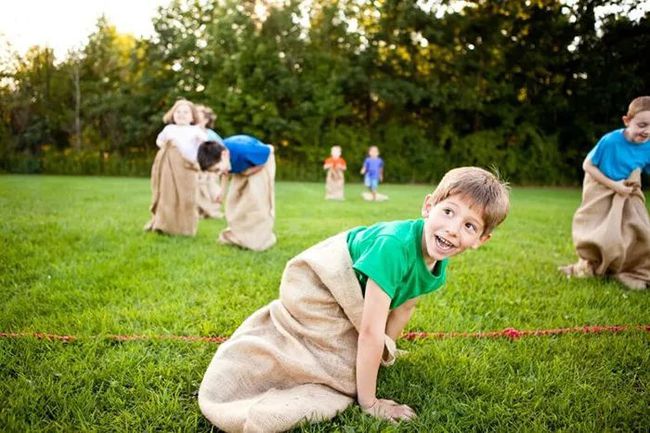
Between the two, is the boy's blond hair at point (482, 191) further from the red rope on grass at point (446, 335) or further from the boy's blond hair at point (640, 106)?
the boy's blond hair at point (640, 106)

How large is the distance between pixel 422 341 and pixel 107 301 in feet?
8.30

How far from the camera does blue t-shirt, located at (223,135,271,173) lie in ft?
19.0

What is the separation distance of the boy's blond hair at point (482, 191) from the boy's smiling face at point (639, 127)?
3026 mm

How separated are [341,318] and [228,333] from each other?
3.71 ft

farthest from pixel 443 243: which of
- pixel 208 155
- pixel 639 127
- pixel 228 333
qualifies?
pixel 208 155

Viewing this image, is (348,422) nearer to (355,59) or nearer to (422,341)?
(422,341)

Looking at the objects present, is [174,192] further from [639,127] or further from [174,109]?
[639,127]

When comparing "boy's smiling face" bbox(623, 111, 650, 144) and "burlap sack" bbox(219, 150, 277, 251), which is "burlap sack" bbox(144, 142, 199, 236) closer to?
→ "burlap sack" bbox(219, 150, 277, 251)

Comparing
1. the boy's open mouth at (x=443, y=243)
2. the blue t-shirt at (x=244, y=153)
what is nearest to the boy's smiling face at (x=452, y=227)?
the boy's open mouth at (x=443, y=243)

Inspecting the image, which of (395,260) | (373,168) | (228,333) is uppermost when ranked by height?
(373,168)

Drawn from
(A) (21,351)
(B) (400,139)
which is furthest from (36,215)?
(B) (400,139)

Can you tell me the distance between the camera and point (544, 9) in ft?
83.5

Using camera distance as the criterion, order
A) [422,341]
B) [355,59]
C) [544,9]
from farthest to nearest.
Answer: [355,59] < [544,9] < [422,341]

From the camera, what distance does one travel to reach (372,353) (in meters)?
2.19
